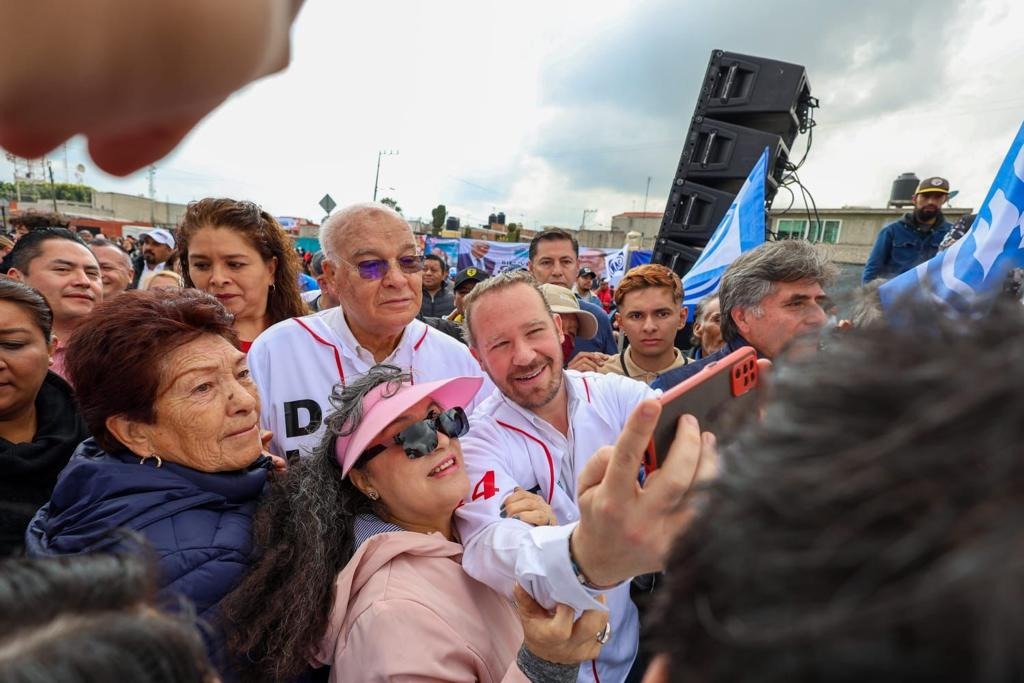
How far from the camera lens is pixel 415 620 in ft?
4.47

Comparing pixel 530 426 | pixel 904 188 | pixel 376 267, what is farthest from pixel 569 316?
pixel 904 188

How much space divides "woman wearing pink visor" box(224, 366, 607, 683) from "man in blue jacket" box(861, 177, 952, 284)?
193 inches

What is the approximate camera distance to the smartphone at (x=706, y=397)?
39.4 inches

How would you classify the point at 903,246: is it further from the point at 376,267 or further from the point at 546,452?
the point at 376,267

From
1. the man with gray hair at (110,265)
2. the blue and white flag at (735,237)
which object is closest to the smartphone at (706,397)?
the blue and white flag at (735,237)

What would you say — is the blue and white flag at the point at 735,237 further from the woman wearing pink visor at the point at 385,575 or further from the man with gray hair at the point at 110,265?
the man with gray hair at the point at 110,265

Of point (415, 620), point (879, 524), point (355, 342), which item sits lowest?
point (415, 620)

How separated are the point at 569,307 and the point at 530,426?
1.75 metres

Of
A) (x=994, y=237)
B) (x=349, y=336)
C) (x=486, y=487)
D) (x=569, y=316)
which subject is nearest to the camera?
(x=486, y=487)

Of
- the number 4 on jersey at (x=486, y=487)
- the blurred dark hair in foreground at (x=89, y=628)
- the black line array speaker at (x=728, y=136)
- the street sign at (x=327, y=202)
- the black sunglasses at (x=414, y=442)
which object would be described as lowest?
the number 4 on jersey at (x=486, y=487)

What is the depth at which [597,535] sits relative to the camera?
1.07 meters

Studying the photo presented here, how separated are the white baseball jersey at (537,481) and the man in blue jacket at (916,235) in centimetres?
407

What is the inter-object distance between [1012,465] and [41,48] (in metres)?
0.71

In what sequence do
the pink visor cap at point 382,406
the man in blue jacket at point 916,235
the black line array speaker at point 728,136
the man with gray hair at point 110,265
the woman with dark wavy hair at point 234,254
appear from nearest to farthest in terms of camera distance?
the pink visor cap at point 382,406 → the woman with dark wavy hair at point 234,254 → the man with gray hair at point 110,265 → the man in blue jacket at point 916,235 → the black line array speaker at point 728,136
